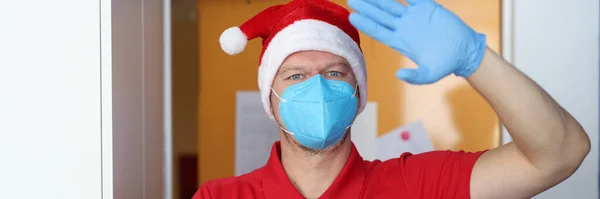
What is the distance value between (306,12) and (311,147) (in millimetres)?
310

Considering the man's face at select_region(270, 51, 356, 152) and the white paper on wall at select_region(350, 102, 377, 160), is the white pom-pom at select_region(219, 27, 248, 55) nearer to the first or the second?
the man's face at select_region(270, 51, 356, 152)

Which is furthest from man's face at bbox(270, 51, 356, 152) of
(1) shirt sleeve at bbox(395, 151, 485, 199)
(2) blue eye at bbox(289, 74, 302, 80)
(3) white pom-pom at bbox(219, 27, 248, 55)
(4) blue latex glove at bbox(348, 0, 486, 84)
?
(4) blue latex glove at bbox(348, 0, 486, 84)

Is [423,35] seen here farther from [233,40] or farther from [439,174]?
[233,40]

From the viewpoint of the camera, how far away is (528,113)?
116 cm

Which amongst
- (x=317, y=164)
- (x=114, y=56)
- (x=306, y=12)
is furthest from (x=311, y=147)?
(x=114, y=56)

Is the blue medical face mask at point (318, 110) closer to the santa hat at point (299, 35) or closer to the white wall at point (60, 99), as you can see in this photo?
the santa hat at point (299, 35)

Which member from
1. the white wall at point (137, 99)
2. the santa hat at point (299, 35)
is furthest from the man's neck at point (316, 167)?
the white wall at point (137, 99)

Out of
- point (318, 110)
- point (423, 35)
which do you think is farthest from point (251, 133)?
point (423, 35)

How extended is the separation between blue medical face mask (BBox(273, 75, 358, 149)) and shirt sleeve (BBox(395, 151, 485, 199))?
18 centimetres

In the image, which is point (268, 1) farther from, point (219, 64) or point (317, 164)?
point (317, 164)

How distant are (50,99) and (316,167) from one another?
2.06 feet

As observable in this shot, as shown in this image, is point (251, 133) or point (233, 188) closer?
point (233, 188)

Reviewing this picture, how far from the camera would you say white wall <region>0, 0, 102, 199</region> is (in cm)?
153

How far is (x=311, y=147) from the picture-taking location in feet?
4.71
